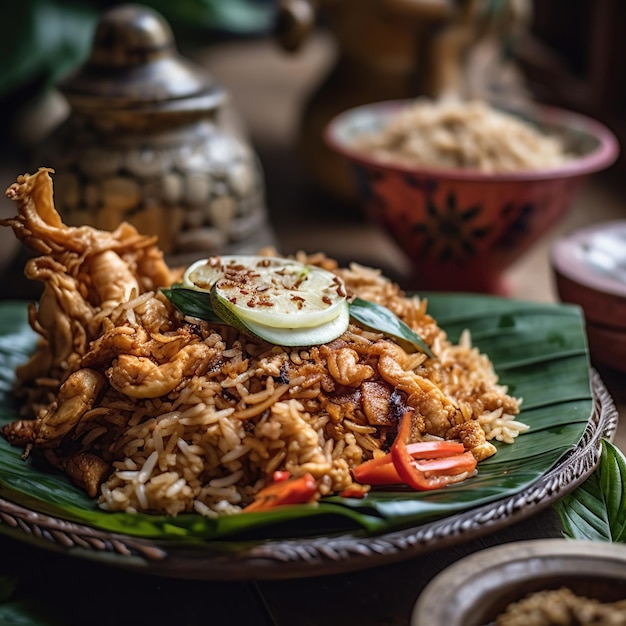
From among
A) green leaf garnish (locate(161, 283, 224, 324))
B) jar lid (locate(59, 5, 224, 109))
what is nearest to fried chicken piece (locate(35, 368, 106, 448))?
green leaf garnish (locate(161, 283, 224, 324))

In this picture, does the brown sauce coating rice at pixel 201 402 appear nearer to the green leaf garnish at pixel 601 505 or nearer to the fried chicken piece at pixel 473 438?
the fried chicken piece at pixel 473 438

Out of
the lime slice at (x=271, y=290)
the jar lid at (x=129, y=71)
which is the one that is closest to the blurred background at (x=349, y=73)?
the jar lid at (x=129, y=71)

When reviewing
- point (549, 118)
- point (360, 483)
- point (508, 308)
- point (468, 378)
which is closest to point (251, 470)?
point (360, 483)

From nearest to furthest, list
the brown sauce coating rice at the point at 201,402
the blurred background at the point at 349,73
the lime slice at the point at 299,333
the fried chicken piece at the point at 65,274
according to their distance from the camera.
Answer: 1. the brown sauce coating rice at the point at 201,402
2. the lime slice at the point at 299,333
3. the fried chicken piece at the point at 65,274
4. the blurred background at the point at 349,73

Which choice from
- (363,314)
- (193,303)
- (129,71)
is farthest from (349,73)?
(193,303)

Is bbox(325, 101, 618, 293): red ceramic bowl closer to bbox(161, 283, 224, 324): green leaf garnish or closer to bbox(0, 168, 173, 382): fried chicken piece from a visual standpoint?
bbox(0, 168, 173, 382): fried chicken piece

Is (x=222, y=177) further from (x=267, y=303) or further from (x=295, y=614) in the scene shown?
(x=295, y=614)

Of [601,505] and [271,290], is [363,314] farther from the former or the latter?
[601,505]
